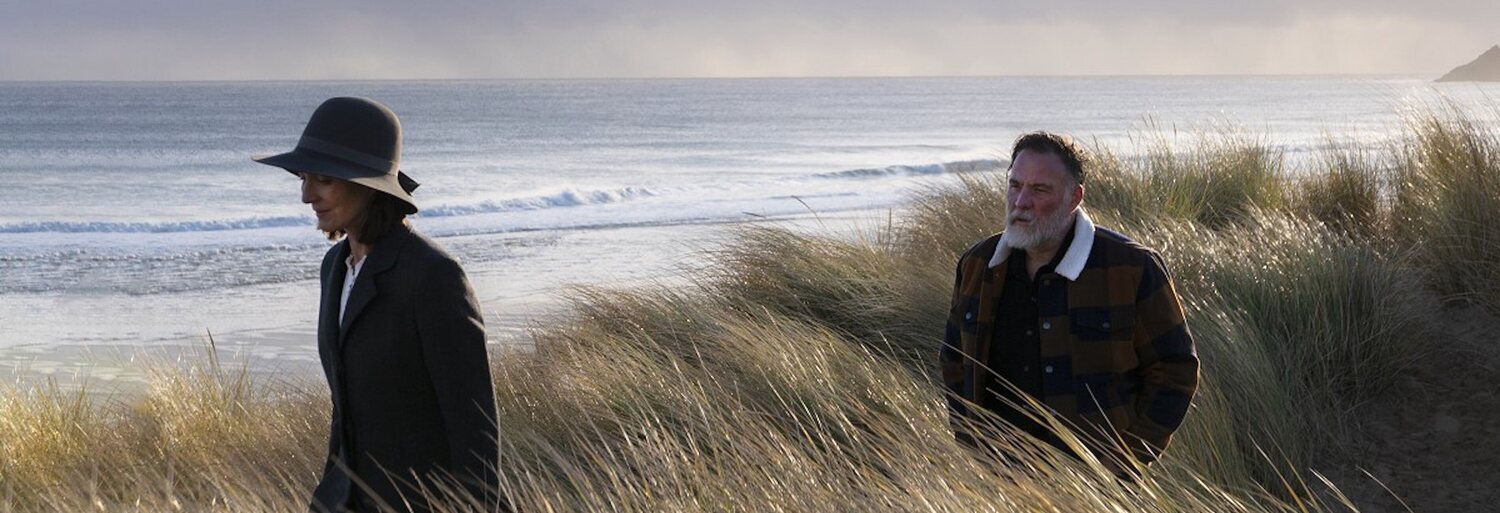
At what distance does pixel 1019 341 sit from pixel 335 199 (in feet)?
5.32

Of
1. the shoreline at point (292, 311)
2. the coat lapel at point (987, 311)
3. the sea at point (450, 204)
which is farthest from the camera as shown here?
the sea at point (450, 204)

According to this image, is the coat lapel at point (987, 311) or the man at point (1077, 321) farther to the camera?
the coat lapel at point (987, 311)

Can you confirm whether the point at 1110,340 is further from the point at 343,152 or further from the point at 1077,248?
the point at 343,152

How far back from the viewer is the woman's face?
2834mm

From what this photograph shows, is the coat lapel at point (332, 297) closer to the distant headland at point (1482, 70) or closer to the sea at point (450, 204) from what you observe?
the sea at point (450, 204)

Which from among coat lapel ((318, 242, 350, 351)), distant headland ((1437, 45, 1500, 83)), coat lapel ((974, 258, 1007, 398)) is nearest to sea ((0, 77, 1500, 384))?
coat lapel ((318, 242, 350, 351))

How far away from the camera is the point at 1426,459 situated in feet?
20.5

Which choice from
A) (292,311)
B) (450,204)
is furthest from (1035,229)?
(450,204)

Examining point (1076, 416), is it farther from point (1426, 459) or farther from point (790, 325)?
point (1426, 459)

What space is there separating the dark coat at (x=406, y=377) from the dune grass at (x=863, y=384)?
0.49 feet

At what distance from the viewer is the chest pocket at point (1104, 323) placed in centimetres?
327

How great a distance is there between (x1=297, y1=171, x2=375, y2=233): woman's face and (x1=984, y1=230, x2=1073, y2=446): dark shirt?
4.92 ft

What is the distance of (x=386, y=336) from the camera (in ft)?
9.11

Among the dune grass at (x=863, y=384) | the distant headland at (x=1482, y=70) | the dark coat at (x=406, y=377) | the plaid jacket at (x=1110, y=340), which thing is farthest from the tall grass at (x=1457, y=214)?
the distant headland at (x=1482, y=70)
